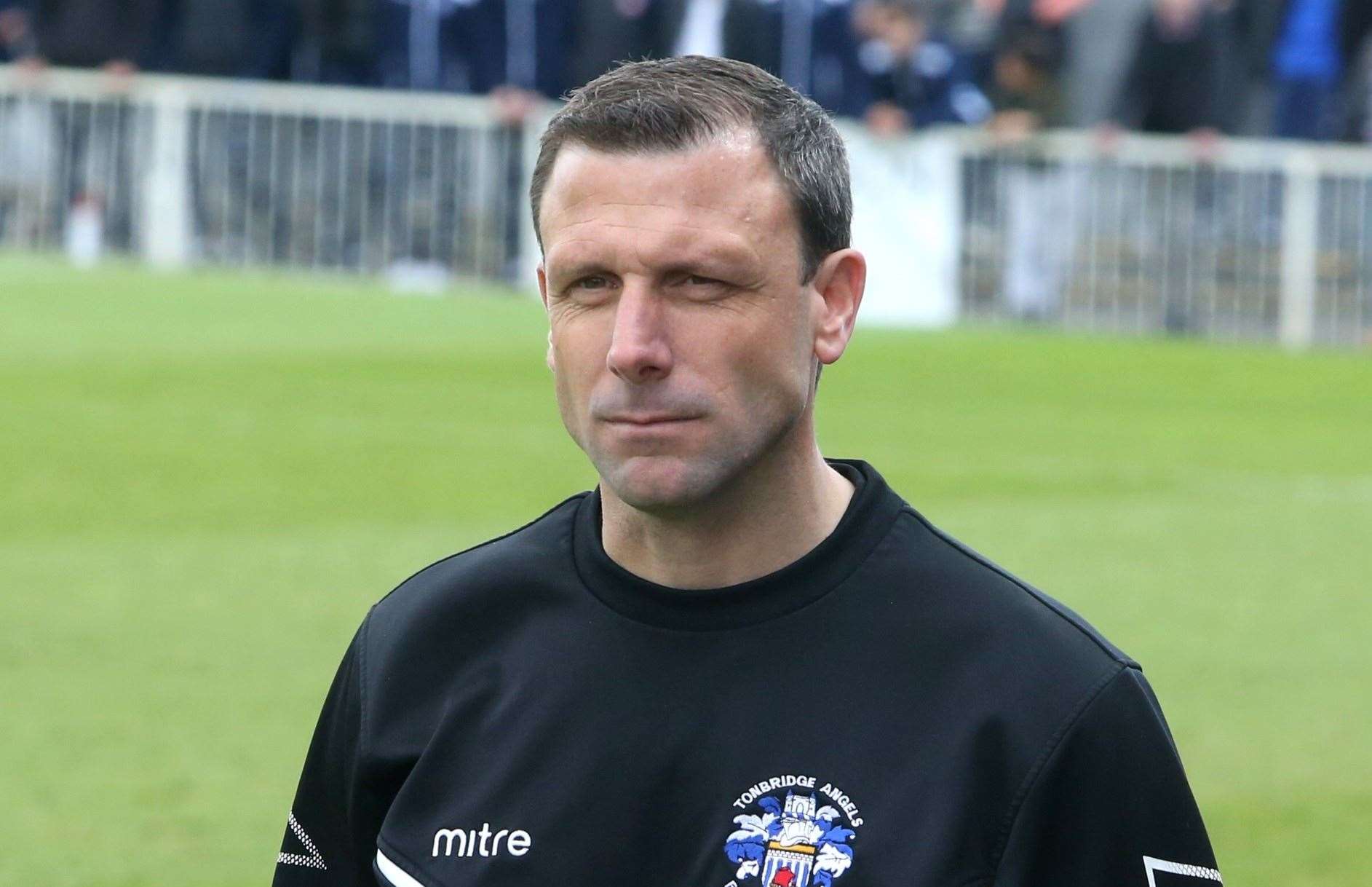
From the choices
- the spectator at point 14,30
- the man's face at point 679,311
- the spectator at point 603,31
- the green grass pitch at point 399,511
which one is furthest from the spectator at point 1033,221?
the man's face at point 679,311

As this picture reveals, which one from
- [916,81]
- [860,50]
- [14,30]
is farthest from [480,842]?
[14,30]

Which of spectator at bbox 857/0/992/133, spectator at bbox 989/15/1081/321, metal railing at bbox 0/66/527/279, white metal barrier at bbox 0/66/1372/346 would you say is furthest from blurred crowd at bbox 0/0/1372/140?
metal railing at bbox 0/66/527/279

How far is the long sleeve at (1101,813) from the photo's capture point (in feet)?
8.52

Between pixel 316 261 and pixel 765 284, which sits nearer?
pixel 765 284

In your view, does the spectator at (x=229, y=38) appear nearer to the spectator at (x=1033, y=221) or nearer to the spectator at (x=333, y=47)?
the spectator at (x=333, y=47)

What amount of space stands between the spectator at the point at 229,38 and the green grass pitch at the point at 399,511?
231 cm

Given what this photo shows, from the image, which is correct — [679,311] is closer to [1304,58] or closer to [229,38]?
[1304,58]

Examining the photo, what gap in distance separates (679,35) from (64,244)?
15.1ft

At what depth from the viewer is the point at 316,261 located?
60.4 feet

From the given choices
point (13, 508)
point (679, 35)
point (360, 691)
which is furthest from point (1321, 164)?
point (360, 691)

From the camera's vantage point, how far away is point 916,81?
18.7 m

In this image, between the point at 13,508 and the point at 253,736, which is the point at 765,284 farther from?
the point at 13,508

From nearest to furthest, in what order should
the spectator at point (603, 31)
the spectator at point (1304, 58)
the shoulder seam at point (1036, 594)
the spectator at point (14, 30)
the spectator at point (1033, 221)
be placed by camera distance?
1. the shoulder seam at point (1036, 594)
2. the spectator at point (1033, 221)
3. the spectator at point (1304, 58)
4. the spectator at point (603, 31)
5. the spectator at point (14, 30)

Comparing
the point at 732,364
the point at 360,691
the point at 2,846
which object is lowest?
the point at 2,846
